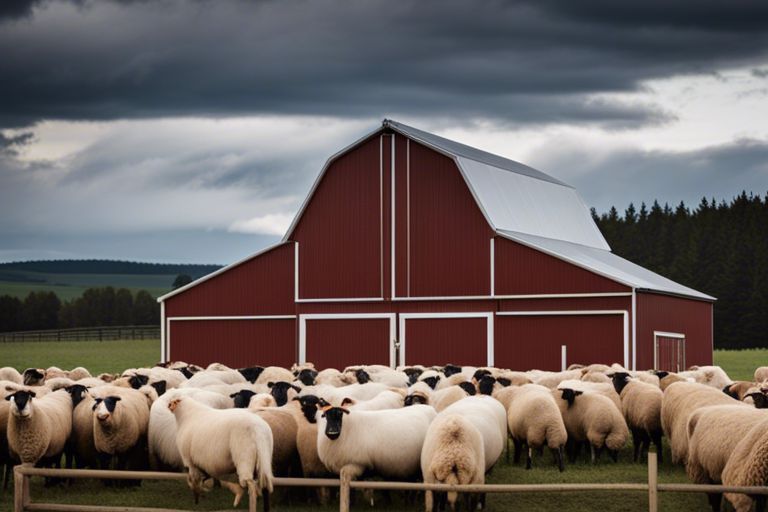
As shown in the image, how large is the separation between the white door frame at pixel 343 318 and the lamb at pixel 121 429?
20.7 meters

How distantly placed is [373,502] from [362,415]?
139cm

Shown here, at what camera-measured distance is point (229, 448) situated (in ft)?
49.0

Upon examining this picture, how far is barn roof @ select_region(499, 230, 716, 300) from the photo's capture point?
36.0 m

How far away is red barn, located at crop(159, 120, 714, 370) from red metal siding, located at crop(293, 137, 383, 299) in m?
0.05

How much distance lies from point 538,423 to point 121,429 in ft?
22.5

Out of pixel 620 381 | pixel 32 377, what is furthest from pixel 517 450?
pixel 32 377

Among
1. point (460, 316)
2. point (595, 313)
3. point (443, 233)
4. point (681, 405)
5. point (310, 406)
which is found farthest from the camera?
point (443, 233)

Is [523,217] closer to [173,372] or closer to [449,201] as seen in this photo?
[449,201]

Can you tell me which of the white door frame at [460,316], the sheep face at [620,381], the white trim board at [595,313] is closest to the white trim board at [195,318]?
the white door frame at [460,316]

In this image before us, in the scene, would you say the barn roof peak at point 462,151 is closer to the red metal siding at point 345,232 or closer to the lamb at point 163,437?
the red metal siding at point 345,232

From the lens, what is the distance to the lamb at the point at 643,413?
795 inches

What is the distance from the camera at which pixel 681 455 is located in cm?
1756

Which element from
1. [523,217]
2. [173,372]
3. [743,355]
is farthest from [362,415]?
[743,355]

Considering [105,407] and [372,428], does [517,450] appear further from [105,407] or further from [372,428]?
[105,407]
